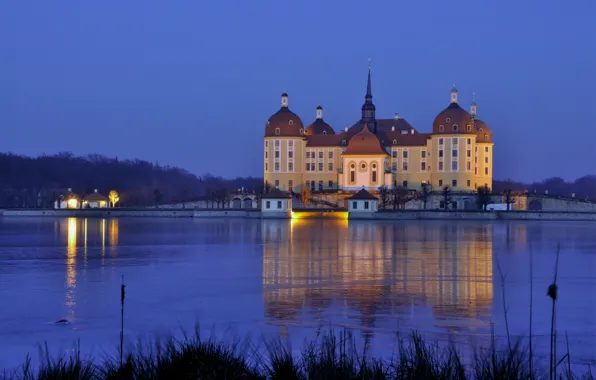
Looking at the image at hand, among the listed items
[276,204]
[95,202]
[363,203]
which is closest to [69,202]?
[95,202]

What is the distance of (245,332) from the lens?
31.9 feet

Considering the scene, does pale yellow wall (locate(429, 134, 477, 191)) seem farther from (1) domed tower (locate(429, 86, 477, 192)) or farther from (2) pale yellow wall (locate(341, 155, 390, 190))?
(2) pale yellow wall (locate(341, 155, 390, 190))

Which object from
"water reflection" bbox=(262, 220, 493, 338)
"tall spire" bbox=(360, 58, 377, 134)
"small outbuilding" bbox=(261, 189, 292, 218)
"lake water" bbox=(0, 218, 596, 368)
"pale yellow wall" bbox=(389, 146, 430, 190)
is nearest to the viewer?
"lake water" bbox=(0, 218, 596, 368)

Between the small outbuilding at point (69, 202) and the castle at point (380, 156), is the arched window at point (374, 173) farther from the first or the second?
the small outbuilding at point (69, 202)

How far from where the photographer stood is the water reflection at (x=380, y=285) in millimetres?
10898

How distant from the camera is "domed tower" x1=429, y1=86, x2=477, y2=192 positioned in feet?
222

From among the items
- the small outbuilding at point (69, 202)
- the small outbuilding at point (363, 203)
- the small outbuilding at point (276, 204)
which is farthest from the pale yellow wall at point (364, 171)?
the small outbuilding at point (69, 202)

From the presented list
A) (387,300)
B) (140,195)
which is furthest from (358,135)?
(387,300)

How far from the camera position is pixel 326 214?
59.9 metres

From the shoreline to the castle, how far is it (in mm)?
7528

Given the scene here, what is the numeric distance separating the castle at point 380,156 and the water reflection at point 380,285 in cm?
4220

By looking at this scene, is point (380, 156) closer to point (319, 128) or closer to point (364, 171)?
point (364, 171)

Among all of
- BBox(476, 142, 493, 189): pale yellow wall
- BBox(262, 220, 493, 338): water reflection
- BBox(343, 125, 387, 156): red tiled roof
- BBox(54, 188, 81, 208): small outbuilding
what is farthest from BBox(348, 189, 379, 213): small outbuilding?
BBox(262, 220, 493, 338): water reflection

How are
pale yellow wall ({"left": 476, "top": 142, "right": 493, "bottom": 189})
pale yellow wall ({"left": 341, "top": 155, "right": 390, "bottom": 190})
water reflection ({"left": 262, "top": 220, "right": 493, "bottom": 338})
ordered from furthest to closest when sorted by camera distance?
pale yellow wall ({"left": 476, "top": 142, "right": 493, "bottom": 189}) → pale yellow wall ({"left": 341, "top": 155, "right": 390, "bottom": 190}) → water reflection ({"left": 262, "top": 220, "right": 493, "bottom": 338})
